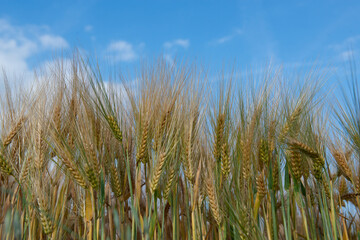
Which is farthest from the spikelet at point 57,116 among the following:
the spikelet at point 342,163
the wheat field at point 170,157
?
the spikelet at point 342,163

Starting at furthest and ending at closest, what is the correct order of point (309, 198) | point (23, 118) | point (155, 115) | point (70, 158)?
point (23, 118), point (309, 198), point (155, 115), point (70, 158)

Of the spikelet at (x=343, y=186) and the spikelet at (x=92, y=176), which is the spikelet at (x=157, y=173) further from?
the spikelet at (x=343, y=186)

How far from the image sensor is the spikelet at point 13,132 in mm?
1806

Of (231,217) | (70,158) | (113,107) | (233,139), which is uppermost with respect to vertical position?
(113,107)

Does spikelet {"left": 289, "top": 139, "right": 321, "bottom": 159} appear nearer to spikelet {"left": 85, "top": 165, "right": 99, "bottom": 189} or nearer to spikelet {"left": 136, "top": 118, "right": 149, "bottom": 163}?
spikelet {"left": 136, "top": 118, "right": 149, "bottom": 163}

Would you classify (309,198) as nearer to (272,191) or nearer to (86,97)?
(272,191)

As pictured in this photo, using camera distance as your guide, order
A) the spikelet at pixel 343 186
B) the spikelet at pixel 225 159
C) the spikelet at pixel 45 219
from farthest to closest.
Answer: the spikelet at pixel 343 186, the spikelet at pixel 225 159, the spikelet at pixel 45 219

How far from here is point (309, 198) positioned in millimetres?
1738

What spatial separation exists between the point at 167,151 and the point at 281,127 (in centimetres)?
53

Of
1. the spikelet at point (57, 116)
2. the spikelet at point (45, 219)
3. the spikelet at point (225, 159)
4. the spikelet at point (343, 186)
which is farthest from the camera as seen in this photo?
the spikelet at point (343, 186)

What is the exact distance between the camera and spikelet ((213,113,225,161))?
1663mm

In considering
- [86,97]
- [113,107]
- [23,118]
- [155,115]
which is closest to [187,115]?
[155,115]

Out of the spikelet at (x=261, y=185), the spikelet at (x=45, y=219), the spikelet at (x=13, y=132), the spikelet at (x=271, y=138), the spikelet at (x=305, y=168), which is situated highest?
the spikelet at (x=13, y=132)

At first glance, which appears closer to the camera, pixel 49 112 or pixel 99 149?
pixel 99 149
